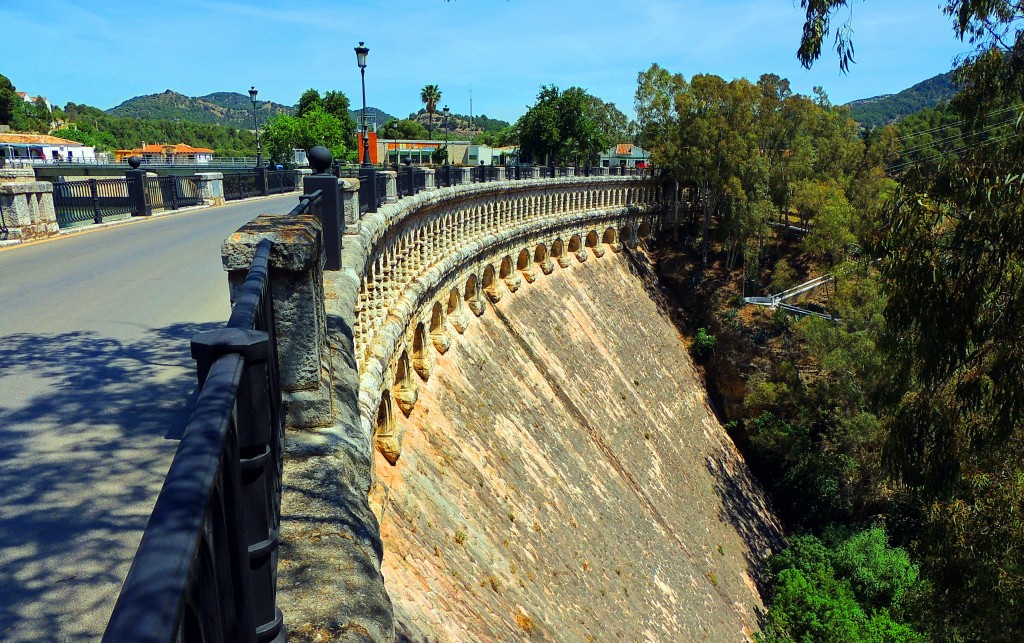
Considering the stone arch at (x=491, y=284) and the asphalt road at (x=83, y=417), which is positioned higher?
the asphalt road at (x=83, y=417)

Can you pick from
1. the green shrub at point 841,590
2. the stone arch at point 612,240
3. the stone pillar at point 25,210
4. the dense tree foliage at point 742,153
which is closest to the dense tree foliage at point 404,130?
the dense tree foliage at point 742,153

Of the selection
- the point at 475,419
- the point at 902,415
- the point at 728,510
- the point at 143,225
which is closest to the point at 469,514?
the point at 475,419

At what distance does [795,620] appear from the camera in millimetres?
19219

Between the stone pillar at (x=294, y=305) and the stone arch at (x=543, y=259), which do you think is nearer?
the stone pillar at (x=294, y=305)

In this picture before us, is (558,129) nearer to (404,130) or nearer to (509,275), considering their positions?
(509,275)

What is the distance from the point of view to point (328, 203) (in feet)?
21.9

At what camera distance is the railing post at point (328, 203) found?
6.70 metres

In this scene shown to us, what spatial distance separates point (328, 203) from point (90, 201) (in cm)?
1140

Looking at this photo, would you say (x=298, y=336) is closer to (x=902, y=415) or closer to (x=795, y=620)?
(x=902, y=415)

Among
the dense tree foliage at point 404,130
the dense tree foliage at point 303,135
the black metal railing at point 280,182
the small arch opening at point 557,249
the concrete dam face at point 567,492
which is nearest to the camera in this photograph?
the concrete dam face at point 567,492

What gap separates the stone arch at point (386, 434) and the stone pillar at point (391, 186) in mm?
3610

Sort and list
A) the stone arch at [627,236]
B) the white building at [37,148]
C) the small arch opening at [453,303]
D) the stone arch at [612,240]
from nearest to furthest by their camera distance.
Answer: the small arch opening at [453,303]
the stone arch at [612,240]
the stone arch at [627,236]
the white building at [37,148]

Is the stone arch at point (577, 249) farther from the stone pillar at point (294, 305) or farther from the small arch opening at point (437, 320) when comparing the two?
the stone pillar at point (294, 305)

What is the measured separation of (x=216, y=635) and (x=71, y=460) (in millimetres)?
2963
